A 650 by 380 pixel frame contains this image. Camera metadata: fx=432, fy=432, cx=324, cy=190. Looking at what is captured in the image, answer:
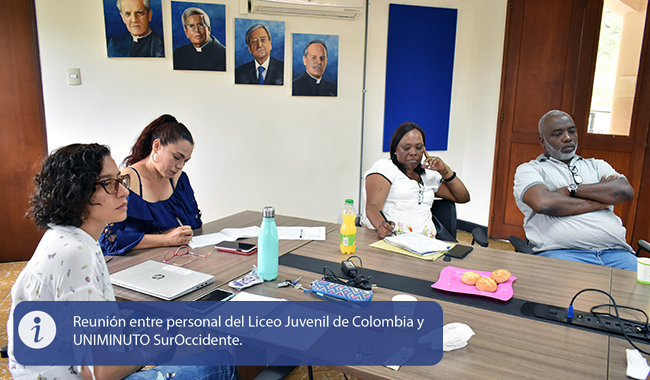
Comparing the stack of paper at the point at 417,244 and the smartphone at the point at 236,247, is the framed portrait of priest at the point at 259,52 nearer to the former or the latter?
the smartphone at the point at 236,247

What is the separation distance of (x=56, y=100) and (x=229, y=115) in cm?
139

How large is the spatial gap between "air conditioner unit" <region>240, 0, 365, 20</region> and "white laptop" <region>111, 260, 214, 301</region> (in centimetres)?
266

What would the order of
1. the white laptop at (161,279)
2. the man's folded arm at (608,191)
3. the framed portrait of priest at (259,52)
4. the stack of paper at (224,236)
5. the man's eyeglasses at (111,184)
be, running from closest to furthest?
the man's eyeglasses at (111,184) < the white laptop at (161,279) < the stack of paper at (224,236) < the man's folded arm at (608,191) < the framed portrait of priest at (259,52)

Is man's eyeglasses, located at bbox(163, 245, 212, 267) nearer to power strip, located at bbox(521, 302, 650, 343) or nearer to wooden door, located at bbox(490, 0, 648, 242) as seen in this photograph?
power strip, located at bbox(521, 302, 650, 343)

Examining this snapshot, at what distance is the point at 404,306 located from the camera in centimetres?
131

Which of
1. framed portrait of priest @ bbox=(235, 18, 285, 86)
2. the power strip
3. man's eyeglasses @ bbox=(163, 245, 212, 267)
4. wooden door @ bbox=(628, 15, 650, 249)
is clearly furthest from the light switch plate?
wooden door @ bbox=(628, 15, 650, 249)

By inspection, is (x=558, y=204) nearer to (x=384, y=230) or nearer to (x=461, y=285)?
(x=384, y=230)

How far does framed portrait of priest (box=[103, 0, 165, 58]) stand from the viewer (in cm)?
347

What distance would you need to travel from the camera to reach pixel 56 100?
3.54m

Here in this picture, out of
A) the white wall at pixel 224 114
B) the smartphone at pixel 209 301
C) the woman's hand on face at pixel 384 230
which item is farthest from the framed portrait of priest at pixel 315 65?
the smartphone at pixel 209 301

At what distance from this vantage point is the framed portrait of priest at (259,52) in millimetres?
3775

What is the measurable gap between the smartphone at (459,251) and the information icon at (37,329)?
151 cm

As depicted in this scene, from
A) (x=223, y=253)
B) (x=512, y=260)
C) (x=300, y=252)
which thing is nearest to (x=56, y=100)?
(x=223, y=253)

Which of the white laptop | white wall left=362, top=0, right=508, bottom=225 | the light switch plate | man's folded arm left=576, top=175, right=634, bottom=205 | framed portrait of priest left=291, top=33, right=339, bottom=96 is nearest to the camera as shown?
the white laptop
